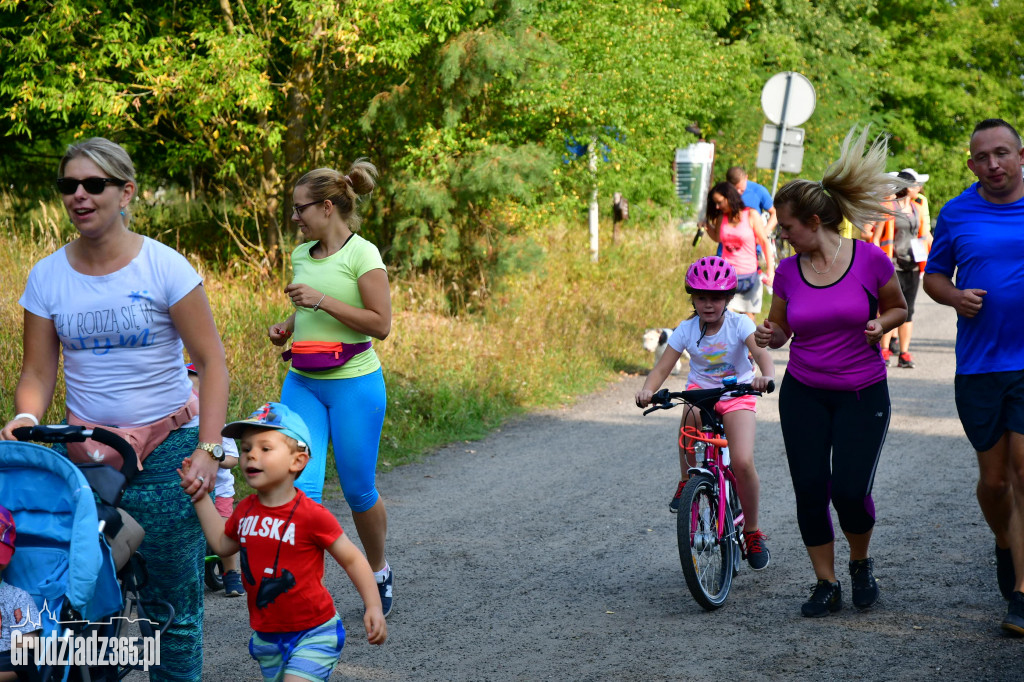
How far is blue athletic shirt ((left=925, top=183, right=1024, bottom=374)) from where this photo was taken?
5.05 meters

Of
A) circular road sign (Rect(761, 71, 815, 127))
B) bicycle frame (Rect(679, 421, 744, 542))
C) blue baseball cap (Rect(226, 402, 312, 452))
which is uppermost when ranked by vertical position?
circular road sign (Rect(761, 71, 815, 127))

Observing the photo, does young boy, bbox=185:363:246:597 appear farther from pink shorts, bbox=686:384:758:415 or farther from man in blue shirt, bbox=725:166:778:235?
man in blue shirt, bbox=725:166:778:235

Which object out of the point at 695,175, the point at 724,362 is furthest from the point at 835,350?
the point at 695,175

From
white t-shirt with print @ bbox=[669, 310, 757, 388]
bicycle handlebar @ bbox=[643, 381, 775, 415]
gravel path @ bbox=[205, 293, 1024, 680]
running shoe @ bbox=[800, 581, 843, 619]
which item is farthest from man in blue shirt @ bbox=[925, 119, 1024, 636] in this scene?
white t-shirt with print @ bbox=[669, 310, 757, 388]

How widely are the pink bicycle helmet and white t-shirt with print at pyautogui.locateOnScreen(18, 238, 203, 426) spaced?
290cm

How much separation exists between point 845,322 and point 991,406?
0.75 m

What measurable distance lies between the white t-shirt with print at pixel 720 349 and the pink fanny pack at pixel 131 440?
3.00 meters

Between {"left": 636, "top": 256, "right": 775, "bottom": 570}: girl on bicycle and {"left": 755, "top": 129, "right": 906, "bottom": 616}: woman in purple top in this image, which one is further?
{"left": 636, "top": 256, "right": 775, "bottom": 570}: girl on bicycle

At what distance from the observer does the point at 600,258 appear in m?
17.9

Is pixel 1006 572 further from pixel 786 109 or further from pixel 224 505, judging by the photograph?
pixel 786 109

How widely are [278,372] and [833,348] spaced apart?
5.37 m

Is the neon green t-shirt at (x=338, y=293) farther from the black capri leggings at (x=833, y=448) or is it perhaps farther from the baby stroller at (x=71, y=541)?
the black capri leggings at (x=833, y=448)

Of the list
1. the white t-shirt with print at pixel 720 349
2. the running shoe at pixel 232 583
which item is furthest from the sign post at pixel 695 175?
the running shoe at pixel 232 583

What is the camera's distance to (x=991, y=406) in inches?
200
